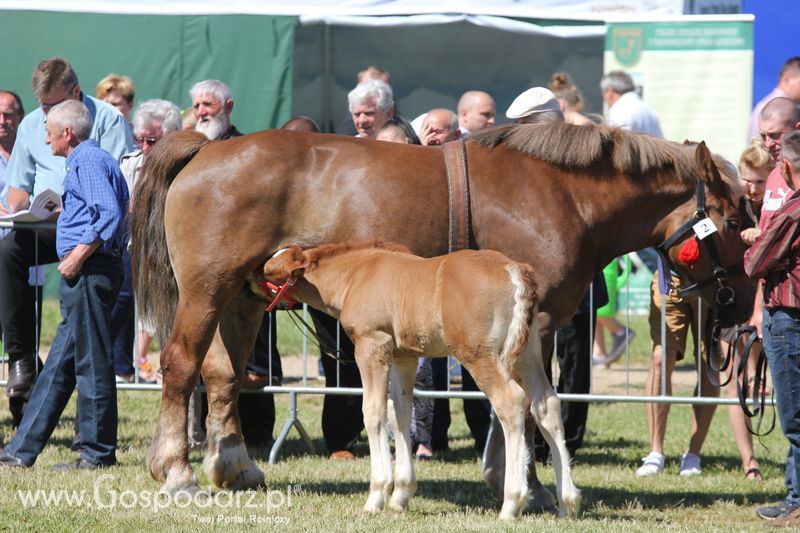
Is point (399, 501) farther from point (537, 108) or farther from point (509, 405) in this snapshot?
point (537, 108)

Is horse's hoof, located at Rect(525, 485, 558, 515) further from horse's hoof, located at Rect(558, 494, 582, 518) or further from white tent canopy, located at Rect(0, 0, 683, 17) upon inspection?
white tent canopy, located at Rect(0, 0, 683, 17)

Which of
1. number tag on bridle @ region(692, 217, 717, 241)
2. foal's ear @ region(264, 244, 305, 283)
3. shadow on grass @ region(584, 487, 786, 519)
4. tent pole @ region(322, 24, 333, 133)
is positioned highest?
tent pole @ region(322, 24, 333, 133)

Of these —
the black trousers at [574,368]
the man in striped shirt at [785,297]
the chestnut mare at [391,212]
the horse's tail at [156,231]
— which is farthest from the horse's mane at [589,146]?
the black trousers at [574,368]

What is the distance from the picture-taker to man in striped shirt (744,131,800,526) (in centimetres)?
561

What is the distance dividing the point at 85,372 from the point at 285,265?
1.82 meters

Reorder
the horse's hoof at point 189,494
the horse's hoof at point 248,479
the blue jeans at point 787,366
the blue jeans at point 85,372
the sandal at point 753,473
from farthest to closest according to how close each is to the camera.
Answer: the sandal at point 753,473 < the blue jeans at point 85,372 < the horse's hoof at point 248,479 < the horse's hoof at point 189,494 < the blue jeans at point 787,366

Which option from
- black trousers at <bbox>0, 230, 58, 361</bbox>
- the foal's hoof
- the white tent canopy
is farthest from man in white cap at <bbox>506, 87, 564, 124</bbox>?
the white tent canopy

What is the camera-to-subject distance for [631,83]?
11.8m

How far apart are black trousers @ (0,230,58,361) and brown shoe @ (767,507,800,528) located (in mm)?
5009

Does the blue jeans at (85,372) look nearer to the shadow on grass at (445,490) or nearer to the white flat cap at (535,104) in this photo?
the shadow on grass at (445,490)

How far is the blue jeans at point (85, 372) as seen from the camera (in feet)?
22.4

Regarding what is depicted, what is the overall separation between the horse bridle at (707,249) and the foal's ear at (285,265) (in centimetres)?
199

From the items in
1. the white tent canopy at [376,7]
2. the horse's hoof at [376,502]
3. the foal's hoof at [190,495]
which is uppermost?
the white tent canopy at [376,7]

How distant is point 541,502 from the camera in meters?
6.10
